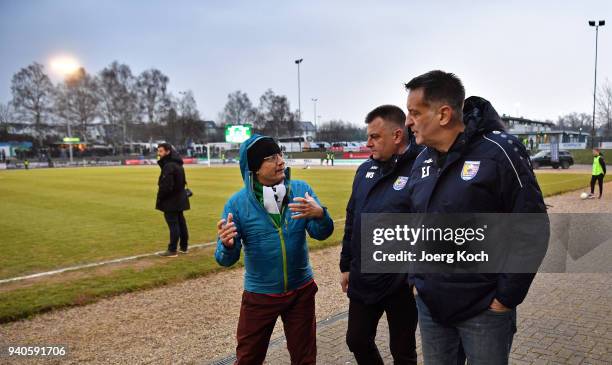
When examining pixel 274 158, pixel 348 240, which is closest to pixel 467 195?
pixel 348 240

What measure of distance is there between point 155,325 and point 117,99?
83150 mm

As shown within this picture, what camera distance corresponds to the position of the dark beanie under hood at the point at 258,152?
3068mm

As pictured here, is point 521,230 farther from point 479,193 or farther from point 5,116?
point 5,116

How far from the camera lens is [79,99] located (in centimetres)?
7450

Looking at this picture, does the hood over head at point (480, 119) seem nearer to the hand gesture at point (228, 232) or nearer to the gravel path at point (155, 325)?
the hand gesture at point (228, 232)

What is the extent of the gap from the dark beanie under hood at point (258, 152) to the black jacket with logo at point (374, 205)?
2.35ft

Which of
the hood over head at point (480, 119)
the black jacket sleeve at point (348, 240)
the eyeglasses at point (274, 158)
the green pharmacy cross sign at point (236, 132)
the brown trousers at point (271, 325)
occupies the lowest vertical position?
the brown trousers at point (271, 325)

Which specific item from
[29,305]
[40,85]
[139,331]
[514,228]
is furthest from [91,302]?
[40,85]

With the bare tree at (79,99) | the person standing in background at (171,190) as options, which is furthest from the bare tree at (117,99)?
the person standing in background at (171,190)

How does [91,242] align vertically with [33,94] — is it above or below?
below

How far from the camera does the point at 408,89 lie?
2.43 meters

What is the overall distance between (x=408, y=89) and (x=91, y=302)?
5.43 m

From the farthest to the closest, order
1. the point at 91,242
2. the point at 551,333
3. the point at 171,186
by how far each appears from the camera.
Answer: the point at 91,242
the point at 171,186
the point at 551,333

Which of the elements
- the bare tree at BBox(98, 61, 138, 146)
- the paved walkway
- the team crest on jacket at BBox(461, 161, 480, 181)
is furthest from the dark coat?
the bare tree at BBox(98, 61, 138, 146)
